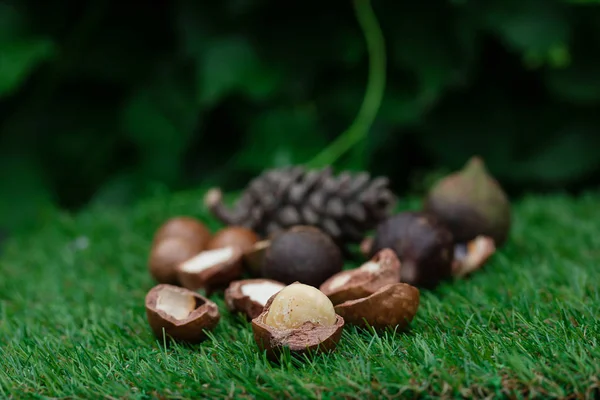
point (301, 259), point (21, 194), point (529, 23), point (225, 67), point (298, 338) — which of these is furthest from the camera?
point (21, 194)

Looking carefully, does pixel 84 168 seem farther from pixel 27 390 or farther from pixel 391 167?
pixel 27 390

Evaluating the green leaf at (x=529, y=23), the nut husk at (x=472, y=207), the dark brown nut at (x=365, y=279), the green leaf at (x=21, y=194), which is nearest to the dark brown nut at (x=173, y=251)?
the dark brown nut at (x=365, y=279)

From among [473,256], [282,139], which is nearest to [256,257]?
[473,256]

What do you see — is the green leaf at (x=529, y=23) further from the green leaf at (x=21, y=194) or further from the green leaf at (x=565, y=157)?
the green leaf at (x=21, y=194)

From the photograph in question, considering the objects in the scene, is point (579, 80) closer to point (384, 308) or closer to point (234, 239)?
point (234, 239)

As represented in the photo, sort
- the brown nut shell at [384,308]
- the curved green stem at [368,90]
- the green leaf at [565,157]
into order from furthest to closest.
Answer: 1. the green leaf at [565,157]
2. the curved green stem at [368,90]
3. the brown nut shell at [384,308]

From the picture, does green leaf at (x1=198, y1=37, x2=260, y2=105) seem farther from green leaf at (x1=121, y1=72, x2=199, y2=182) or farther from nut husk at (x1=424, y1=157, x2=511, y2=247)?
nut husk at (x1=424, y1=157, x2=511, y2=247)
